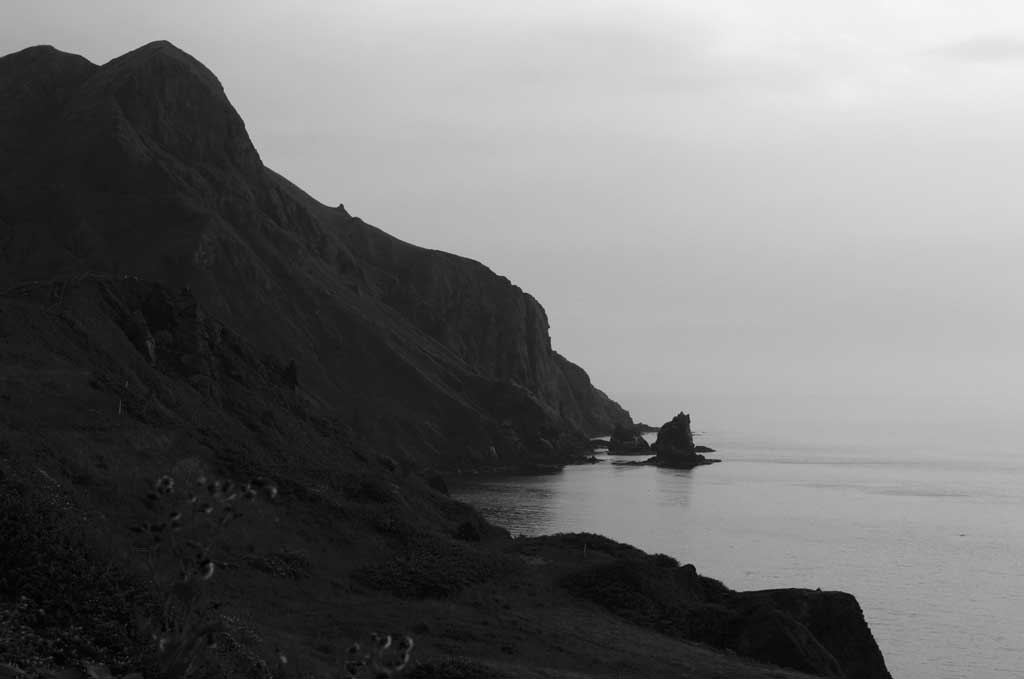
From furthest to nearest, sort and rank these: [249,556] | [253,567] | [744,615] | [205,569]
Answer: [744,615], [249,556], [253,567], [205,569]

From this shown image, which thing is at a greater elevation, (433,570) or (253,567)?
(253,567)

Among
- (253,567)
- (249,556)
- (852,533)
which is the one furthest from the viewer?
(852,533)

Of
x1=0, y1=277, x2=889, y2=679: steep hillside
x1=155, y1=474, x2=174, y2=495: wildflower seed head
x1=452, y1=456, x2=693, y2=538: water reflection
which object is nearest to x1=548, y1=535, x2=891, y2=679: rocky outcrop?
x1=0, y1=277, x2=889, y2=679: steep hillside

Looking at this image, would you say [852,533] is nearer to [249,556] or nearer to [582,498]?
[582,498]

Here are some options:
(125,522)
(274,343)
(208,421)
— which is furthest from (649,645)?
(274,343)

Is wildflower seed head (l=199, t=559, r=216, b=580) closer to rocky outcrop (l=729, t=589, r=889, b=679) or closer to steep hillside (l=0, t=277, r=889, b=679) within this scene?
steep hillside (l=0, t=277, r=889, b=679)

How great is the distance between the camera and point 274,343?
180 metres

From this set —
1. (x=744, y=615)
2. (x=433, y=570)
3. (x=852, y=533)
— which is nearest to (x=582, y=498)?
(x=852, y=533)

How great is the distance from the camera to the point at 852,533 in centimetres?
11675

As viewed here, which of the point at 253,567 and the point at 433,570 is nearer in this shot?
the point at 253,567

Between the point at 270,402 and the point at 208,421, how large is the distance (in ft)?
59.7

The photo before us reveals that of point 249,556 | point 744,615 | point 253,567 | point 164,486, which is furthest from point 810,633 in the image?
point 164,486

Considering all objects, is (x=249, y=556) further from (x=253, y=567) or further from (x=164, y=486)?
(x=164, y=486)

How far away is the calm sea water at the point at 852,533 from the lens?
68625 mm
